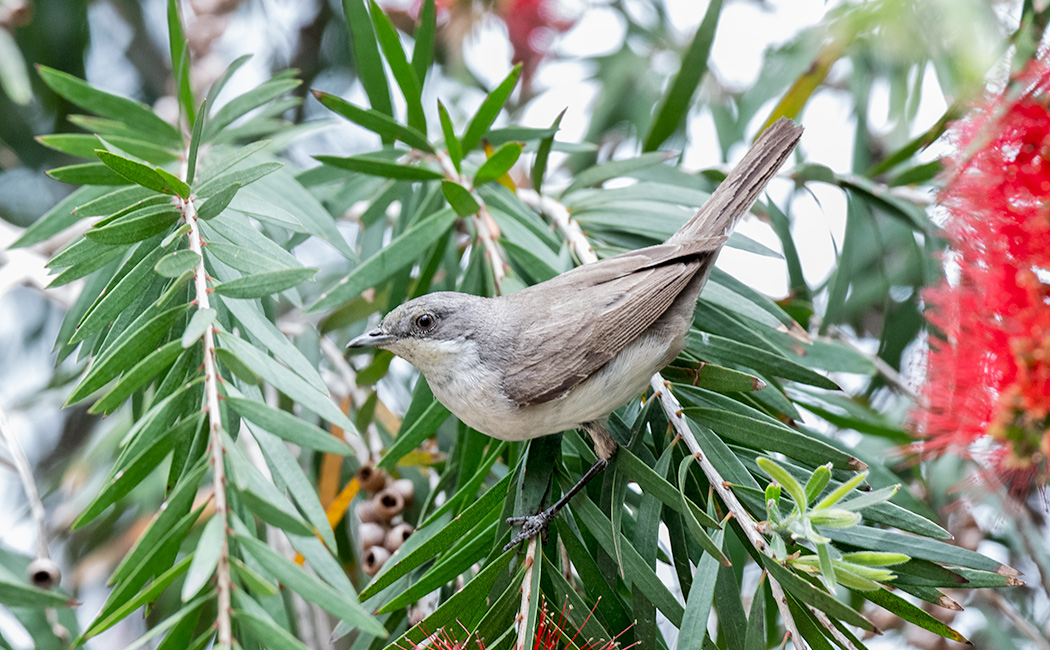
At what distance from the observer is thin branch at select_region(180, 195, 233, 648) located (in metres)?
Result: 1.11

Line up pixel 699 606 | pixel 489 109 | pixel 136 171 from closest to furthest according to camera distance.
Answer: pixel 699 606
pixel 136 171
pixel 489 109

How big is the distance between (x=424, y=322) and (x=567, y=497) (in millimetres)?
684

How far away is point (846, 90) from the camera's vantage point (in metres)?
4.35

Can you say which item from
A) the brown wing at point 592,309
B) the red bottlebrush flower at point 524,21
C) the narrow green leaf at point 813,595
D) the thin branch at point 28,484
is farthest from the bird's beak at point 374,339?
the red bottlebrush flower at point 524,21

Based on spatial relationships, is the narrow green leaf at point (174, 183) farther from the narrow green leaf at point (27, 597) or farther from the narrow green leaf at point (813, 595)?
the narrow green leaf at point (813, 595)

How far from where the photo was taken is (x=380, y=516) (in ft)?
7.66

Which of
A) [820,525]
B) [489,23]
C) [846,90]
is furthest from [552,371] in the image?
[846,90]

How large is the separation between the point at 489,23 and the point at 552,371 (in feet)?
8.90

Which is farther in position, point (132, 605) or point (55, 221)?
point (55, 221)

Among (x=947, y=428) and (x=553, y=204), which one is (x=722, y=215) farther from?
(x=947, y=428)

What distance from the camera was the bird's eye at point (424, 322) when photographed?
2.17m

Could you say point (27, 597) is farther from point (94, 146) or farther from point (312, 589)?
point (94, 146)

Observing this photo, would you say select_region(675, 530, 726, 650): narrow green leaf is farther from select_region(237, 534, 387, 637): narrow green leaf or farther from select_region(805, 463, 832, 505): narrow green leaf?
select_region(237, 534, 387, 637): narrow green leaf

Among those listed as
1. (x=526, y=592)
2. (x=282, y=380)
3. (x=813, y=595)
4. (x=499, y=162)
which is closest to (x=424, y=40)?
(x=499, y=162)
